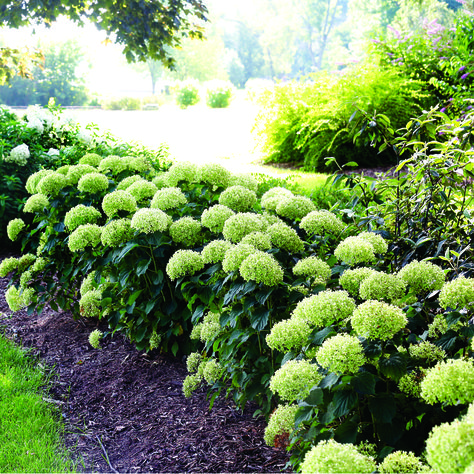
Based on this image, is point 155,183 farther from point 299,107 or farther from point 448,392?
point 299,107

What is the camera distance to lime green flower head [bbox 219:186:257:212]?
2.60m

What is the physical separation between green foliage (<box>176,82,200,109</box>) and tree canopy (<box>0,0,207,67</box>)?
21.3 meters

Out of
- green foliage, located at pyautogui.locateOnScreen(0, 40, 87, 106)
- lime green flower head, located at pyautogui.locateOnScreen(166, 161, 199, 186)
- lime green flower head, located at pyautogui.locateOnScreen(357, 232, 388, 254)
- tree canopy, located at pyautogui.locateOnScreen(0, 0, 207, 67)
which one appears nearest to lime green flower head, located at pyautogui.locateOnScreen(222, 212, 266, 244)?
lime green flower head, located at pyautogui.locateOnScreen(357, 232, 388, 254)

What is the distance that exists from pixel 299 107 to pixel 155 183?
5.85 metres

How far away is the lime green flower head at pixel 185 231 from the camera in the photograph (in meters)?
2.60

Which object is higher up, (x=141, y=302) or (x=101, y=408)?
(x=141, y=302)

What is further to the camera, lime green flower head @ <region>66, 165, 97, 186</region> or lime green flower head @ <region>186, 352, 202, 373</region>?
lime green flower head @ <region>66, 165, 97, 186</region>

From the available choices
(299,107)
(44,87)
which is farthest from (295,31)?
(299,107)

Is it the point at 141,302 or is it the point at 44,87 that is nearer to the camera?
the point at 141,302

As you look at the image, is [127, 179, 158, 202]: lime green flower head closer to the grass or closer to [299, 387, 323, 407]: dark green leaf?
the grass

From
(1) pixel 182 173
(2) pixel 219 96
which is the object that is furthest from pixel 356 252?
(2) pixel 219 96

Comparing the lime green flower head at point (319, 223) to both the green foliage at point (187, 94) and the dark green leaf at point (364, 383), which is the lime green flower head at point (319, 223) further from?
the green foliage at point (187, 94)

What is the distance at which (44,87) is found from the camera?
133 ft

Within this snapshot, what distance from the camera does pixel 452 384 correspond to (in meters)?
1.08
